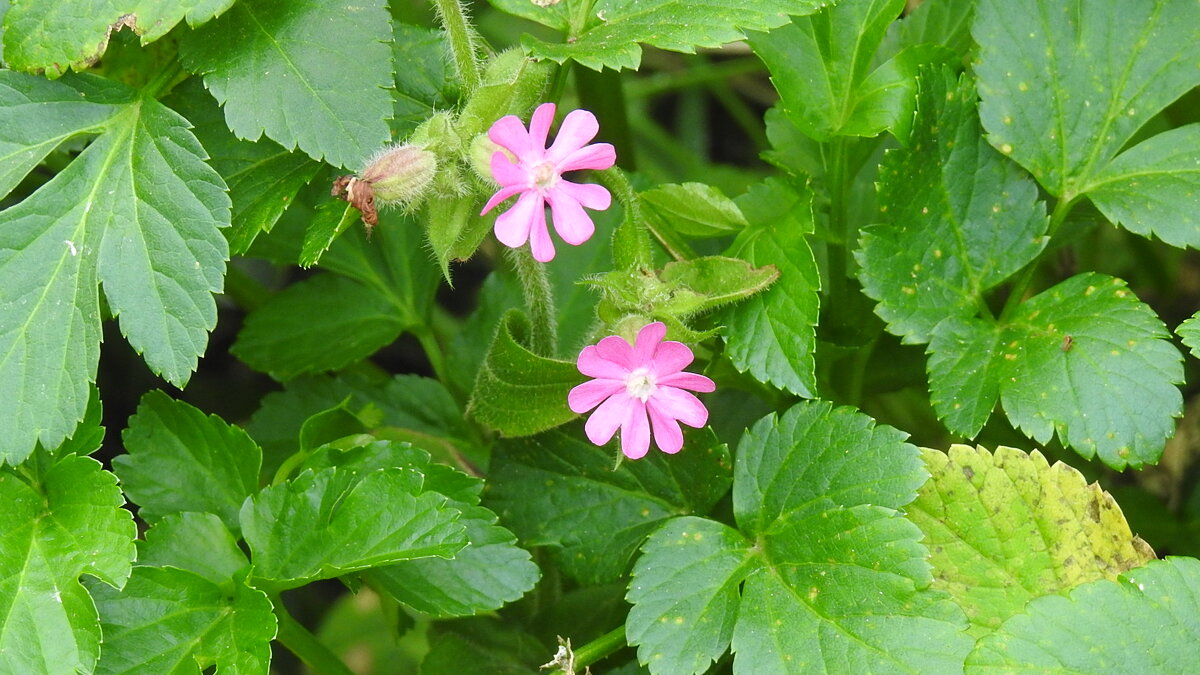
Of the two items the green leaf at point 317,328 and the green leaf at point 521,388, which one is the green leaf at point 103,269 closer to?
the green leaf at point 521,388

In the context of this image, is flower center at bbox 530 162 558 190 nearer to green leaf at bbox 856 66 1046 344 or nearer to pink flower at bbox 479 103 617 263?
pink flower at bbox 479 103 617 263

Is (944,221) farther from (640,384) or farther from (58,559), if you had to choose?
(58,559)

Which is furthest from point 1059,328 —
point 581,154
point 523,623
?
point 523,623

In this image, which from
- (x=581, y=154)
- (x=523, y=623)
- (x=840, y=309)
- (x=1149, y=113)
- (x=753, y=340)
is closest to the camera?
(x=581, y=154)

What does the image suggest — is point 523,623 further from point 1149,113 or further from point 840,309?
point 1149,113

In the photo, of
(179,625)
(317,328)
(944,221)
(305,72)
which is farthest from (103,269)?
(944,221)
